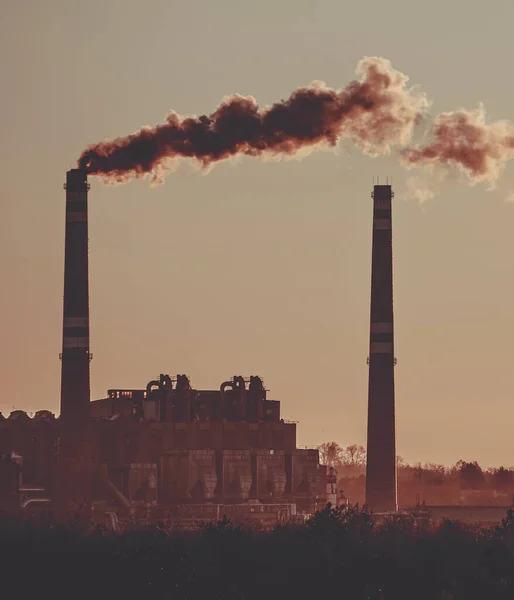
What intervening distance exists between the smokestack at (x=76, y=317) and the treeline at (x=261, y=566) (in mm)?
23856

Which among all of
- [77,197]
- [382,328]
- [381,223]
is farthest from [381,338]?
[77,197]

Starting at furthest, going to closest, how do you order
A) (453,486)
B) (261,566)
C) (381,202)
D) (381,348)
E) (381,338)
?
(453,486), (381,202), (381,338), (381,348), (261,566)

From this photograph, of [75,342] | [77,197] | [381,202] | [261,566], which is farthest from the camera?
[381,202]

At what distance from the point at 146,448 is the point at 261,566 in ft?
124

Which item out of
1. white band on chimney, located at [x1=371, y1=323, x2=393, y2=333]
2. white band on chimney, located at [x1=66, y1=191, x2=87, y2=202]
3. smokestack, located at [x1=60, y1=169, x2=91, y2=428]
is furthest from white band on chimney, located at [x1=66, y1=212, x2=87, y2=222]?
white band on chimney, located at [x1=371, y1=323, x2=393, y2=333]

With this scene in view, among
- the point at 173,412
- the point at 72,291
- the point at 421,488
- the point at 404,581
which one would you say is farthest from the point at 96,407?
the point at 421,488

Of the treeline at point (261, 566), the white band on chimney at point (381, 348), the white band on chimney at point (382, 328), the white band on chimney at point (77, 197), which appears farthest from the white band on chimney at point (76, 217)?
the treeline at point (261, 566)

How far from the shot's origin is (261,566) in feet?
221

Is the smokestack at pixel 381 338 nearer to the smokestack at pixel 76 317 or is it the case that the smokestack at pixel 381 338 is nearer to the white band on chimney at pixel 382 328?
the white band on chimney at pixel 382 328

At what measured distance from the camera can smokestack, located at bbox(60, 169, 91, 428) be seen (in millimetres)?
97500

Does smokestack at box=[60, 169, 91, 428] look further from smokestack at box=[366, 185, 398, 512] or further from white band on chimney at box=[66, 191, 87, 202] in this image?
smokestack at box=[366, 185, 398, 512]

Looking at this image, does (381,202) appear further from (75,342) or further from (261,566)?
(261,566)

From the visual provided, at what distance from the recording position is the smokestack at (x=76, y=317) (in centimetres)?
9750

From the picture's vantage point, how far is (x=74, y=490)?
100 metres
